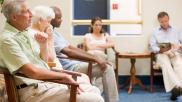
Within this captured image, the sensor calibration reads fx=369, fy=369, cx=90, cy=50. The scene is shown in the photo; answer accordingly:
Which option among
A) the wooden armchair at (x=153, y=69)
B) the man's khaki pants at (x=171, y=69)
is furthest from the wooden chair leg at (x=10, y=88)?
the wooden armchair at (x=153, y=69)

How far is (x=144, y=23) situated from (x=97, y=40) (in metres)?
0.95

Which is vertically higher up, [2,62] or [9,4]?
[9,4]

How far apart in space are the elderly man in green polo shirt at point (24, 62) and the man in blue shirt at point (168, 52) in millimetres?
2789

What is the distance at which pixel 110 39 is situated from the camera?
6246 mm

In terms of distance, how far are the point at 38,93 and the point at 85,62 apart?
4.61 feet

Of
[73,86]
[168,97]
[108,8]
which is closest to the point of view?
[73,86]

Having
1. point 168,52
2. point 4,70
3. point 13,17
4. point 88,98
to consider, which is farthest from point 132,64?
point 4,70

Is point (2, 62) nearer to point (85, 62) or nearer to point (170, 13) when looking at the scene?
point (85, 62)

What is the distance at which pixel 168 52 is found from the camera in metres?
5.76

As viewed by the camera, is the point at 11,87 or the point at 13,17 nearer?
the point at 11,87

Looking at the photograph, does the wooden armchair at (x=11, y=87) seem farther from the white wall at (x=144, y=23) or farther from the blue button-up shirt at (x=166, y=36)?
the white wall at (x=144, y=23)

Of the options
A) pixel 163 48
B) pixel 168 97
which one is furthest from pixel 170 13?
pixel 168 97

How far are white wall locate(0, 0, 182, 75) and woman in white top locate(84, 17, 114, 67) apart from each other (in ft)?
1.24

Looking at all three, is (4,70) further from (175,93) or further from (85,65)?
(175,93)
